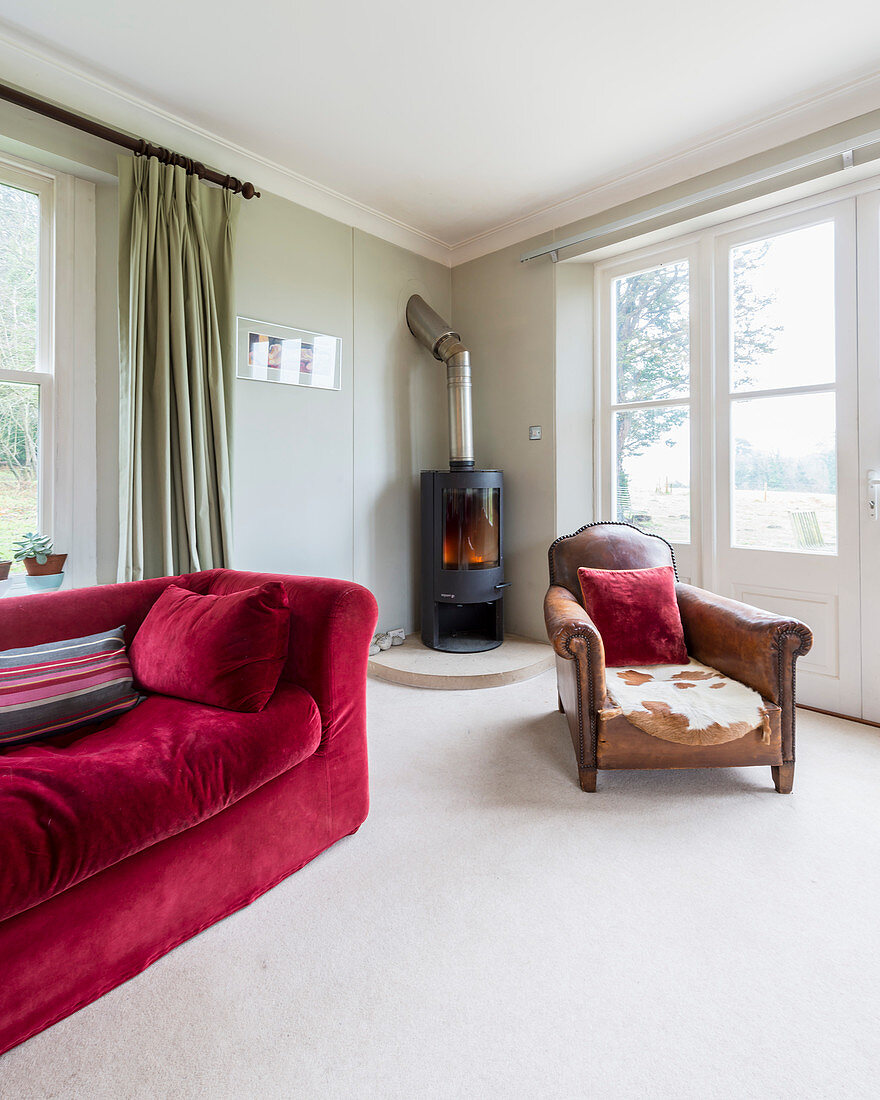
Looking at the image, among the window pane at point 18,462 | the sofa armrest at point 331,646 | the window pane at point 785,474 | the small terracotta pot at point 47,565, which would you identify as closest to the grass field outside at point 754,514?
the window pane at point 785,474

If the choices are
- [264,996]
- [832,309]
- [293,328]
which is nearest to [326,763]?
[264,996]

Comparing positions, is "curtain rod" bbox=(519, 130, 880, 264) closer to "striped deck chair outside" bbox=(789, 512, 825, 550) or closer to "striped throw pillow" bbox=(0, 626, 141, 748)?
"striped deck chair outside" bbox=(789, 512, 825, 550)

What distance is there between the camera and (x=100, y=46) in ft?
6.92

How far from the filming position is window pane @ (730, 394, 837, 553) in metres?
2.64

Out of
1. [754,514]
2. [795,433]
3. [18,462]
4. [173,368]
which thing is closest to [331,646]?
[173,368]

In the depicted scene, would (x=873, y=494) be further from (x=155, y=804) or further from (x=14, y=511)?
(x=14, y=511)

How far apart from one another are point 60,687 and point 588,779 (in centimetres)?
163

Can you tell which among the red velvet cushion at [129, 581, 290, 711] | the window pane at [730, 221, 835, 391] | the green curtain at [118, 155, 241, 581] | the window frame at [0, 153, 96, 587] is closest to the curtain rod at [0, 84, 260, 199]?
the green curtain at [118, 155, 241, 581]

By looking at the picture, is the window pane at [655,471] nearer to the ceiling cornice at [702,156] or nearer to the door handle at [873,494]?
the door handle at [873,494]

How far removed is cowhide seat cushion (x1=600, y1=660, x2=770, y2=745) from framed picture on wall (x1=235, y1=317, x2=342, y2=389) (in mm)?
2266

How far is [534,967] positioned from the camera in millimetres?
1248

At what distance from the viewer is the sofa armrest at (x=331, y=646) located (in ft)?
5.24

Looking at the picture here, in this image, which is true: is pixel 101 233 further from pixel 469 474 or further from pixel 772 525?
pixel 772 525

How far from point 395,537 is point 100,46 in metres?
2.59
